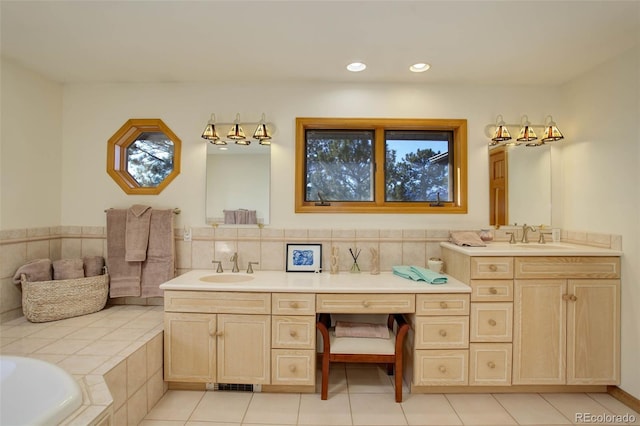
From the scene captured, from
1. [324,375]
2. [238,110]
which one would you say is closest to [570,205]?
[324,375]

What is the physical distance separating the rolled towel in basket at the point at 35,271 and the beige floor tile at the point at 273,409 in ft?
5.90

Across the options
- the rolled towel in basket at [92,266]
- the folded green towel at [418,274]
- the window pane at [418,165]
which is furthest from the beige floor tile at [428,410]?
the rolled towel in basket at [92,266]

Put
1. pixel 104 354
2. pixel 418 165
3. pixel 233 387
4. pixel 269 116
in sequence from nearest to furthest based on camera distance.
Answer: pixel 104 354 < pixel 233 387 < pixel 269 116 < pixel 418 165

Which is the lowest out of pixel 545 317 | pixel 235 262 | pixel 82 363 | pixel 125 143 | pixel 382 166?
pixel 82 363

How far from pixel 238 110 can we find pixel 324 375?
2147 mm

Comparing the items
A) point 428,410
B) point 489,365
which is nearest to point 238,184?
point 428,410

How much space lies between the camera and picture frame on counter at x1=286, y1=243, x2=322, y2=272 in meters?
2.62

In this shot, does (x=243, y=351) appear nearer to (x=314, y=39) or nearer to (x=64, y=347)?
(x=64, y=347)

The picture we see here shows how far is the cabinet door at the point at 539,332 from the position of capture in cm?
216

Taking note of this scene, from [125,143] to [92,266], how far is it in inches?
41.8

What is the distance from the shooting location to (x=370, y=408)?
80.7 inches

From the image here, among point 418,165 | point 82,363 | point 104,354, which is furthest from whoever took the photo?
point 418,165

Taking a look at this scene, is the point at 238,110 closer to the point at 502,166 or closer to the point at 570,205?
the point at 502,166

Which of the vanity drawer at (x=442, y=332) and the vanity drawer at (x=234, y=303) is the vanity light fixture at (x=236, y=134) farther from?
the vanity drawer at (x=442, y=332)
